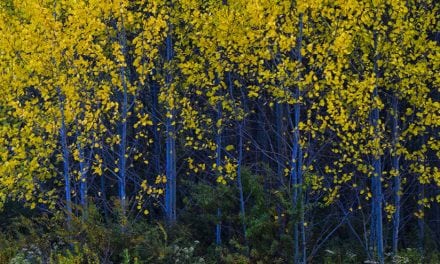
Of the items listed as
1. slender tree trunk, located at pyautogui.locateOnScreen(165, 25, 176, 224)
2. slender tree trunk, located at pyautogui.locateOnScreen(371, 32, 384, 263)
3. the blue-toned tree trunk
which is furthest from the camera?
slender tree trunk, located at pyautogui.locateOnScreen(165, 25, 176, 224)

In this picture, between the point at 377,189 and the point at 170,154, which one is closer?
the point at 377,189

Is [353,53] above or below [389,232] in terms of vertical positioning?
above

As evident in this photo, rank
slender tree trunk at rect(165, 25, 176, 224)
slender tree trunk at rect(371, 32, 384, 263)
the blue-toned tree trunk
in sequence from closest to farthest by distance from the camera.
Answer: the blue-toned tree trunk → slender tree trunk at rect(371, 32, 384, 263) → slender tree trunk at rect(165, 25, 176, 224)

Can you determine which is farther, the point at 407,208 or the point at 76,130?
the point at 407,208

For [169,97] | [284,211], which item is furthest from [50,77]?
[284,211]

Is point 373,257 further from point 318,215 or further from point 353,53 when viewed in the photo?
point 353,53

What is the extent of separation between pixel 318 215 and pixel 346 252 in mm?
1966

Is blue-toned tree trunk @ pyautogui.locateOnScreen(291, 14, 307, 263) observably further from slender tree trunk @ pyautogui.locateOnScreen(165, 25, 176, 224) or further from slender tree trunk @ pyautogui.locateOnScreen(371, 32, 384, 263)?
slender tree trunk @ pyautogui.locateOnScreen(165, 25, 176, 224)

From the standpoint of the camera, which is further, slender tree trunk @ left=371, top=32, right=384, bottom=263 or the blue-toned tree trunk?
slender tree trunk @ left=371, top=32, right=384, bottom=263

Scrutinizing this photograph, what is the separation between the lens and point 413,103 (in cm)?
1218

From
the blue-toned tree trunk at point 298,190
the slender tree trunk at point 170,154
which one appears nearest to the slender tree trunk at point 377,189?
the blue-toned tree trunk at point 298,190

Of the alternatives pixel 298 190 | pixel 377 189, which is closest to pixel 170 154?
pixel 298 190

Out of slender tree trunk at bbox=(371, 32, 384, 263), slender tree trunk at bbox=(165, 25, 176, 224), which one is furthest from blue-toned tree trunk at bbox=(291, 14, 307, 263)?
slender tree trunk at bbox=(165, 25, 176, 224)

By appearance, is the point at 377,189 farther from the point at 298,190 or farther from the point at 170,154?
the point at 170,154
